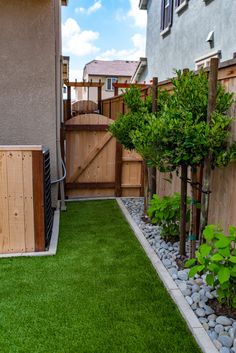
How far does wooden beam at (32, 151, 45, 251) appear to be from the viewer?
11.3ft

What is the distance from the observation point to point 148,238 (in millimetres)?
3996

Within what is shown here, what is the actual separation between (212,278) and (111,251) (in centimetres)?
154

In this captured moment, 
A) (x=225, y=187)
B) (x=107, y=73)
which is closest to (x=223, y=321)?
(x=225, y=187)

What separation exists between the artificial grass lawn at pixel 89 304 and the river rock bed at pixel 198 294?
0.15 metres

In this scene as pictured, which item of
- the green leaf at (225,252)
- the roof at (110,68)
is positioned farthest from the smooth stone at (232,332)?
the roof at (110,68)

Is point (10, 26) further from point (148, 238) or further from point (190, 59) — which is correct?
point (190, 59)

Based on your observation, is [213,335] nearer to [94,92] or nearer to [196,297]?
[196,297]

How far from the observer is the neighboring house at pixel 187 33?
6306 millimetres

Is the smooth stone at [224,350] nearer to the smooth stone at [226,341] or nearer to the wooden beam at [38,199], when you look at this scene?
the smooth stone at [226,341]

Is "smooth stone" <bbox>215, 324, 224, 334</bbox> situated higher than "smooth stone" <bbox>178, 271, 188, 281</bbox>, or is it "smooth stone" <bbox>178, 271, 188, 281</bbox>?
"smooth stone" <bbox>178, 271, 188, 281</bbox>

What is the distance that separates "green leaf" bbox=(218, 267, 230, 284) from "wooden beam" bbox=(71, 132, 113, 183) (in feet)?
13.0

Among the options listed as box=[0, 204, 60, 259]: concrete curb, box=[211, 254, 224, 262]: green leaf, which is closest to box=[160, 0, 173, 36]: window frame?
box=[0, 204, 60, 259]: concrete curb

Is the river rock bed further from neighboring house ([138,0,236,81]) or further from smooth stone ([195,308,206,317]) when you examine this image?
neighboring house ([138,0,236,81])

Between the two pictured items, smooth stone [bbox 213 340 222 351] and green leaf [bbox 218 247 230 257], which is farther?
green leaf [bbox 218 247 230 257]
